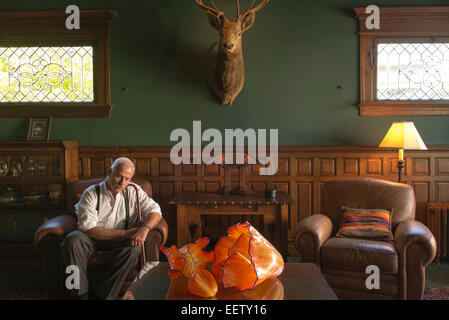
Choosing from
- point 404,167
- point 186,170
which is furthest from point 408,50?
point 186,170

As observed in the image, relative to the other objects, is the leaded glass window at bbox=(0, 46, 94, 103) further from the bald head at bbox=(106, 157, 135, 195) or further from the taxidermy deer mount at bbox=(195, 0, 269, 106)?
the bald head at bbox=(106, 157, 135, 195)

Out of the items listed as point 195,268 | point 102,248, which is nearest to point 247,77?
point 102,248

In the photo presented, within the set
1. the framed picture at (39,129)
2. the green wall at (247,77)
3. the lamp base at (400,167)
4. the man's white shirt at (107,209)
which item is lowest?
the man's white shirt at (107,209)

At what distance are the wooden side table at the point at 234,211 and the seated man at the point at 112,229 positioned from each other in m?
0.50

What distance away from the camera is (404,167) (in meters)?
3.91

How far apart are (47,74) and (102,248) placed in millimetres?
2334

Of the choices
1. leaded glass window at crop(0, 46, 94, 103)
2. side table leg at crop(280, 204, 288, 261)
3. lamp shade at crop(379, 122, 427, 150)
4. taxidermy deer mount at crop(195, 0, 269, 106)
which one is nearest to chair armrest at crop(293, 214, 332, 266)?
side table leg at crop(280, 204, 288, 261)

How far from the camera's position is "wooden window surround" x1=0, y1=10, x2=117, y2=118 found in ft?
12.8

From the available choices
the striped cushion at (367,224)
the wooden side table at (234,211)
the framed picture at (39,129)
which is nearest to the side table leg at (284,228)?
the wooden side table at (234,211)

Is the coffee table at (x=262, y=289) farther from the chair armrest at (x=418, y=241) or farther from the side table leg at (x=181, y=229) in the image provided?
the side table leg at (x=181, y=229)

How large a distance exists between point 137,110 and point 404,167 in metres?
3.00

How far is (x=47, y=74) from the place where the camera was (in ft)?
13.2

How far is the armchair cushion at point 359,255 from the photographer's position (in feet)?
8.65

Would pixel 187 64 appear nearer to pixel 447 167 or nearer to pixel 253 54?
pixel 253 54
